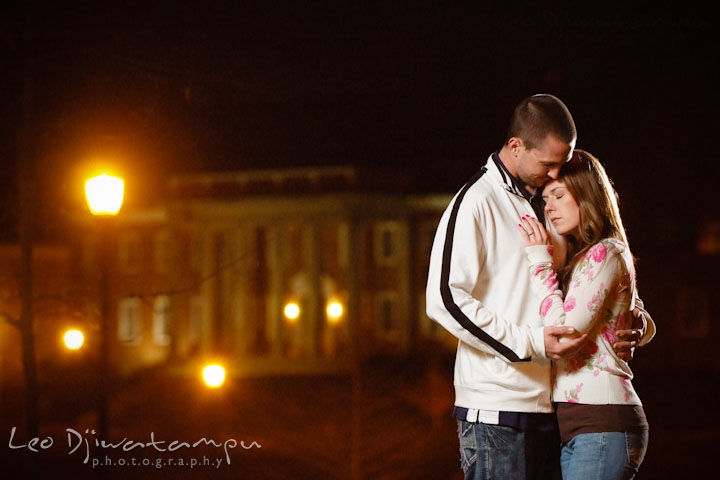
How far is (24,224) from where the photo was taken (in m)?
9.50

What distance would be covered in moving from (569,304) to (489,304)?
0.37 m

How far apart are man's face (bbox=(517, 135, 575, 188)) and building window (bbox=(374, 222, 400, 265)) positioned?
43.5 meters

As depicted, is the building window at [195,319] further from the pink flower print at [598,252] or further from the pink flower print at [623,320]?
the pink flower print at [598,252]

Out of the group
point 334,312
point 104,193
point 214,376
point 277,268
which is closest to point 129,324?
point 277,268

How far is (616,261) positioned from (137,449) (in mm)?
15908

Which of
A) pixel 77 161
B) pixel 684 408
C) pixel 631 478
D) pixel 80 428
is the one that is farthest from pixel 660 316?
pixel 631 478

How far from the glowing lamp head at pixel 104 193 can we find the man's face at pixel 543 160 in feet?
22.2

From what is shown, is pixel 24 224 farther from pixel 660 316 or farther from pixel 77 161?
pixel 660 316

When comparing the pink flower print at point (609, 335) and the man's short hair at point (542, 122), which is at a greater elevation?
the man's short hair at point (542, 122)

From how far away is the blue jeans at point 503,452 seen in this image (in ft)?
11.6

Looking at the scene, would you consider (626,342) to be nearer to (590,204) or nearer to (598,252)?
(598,252)

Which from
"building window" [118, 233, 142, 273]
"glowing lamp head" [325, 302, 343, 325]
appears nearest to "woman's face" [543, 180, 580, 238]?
"glowing lamp head" [325, 302, 343, 325]

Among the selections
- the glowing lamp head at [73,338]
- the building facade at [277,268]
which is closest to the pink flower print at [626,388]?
the glowing lamp head at [73,338]

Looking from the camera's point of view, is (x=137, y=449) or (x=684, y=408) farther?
(x=684, y=408)
